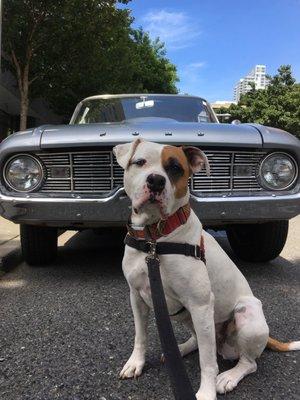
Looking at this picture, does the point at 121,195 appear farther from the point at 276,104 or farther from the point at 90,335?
the point at 276,104

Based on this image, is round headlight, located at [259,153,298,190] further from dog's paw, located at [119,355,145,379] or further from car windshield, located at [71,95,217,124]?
dog's paw, located at [119,355,145,379]

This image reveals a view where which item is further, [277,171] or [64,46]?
[64,46]

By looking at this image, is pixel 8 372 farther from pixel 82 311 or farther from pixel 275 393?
pixel 275 393

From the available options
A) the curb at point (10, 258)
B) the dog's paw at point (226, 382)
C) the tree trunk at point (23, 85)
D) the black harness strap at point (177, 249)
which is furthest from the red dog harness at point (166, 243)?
the tree trunk at point (23, 85)

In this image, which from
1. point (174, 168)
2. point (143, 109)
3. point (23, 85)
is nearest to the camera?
point (174, 168)

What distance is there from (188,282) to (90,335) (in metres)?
1.12

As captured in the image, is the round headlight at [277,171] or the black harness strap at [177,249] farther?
the round headlight at [277,171]

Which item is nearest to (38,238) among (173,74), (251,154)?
(251,154)

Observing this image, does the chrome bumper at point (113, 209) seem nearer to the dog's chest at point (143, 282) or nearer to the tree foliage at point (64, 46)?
the dog's chest at point (143, 282)

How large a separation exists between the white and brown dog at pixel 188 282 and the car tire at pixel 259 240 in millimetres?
2097

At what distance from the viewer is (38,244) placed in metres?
4.73

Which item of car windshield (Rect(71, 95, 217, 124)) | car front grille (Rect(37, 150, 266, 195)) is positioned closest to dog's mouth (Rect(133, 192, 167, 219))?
car front grille (Rect(37, 150, 266, 195))

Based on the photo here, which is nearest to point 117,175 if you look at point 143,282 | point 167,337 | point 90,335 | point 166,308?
point 90,335

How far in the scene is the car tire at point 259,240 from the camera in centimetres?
466
